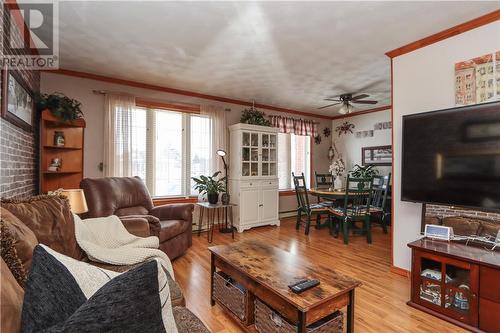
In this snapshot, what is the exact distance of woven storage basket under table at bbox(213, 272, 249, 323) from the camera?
1.77m

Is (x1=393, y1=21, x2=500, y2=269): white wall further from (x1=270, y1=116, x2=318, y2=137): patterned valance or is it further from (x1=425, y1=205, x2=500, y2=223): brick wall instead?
(x1=270, y1=116, x2=318, y2=137): patterned valance

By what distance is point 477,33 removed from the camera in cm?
221

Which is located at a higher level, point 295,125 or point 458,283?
point 295,125

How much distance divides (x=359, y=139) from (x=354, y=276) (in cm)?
385

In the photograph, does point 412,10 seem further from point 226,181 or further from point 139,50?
point 226,181

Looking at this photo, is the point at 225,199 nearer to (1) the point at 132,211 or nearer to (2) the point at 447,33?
(1) the point at 132,211

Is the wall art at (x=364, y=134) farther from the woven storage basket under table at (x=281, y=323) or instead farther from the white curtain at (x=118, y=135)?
the woven storage basket under table at (x=281, y=323)

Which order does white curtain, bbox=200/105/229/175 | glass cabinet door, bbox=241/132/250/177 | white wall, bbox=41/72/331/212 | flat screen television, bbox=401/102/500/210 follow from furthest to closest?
glass cabinet door, bbox=241/132/250/177 < white curtain, bbox=200/105/229/175 < white wall, bbox=41/72/331/212 < flat screen television, bbox=401/102/500/210

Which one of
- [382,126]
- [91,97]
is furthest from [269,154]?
[91,97]

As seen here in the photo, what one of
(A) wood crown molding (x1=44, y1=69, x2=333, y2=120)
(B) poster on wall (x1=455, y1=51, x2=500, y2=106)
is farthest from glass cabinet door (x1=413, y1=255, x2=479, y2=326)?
(A) wood crown molding (x1=44, y1=69, x2=333, y2=120)

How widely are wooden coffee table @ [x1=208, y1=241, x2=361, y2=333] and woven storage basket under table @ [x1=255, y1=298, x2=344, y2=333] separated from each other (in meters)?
0.06

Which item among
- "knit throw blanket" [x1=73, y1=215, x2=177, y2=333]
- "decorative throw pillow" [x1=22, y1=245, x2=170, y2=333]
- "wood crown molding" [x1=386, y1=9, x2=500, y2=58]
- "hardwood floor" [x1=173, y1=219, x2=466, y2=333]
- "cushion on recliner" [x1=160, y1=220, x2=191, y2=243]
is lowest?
"hardwood floor" [x1=173, y1=219, x2=466, y2=333]

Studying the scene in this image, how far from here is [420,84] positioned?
2.55 m

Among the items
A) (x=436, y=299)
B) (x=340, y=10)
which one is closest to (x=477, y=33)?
(x=340, y=10)
